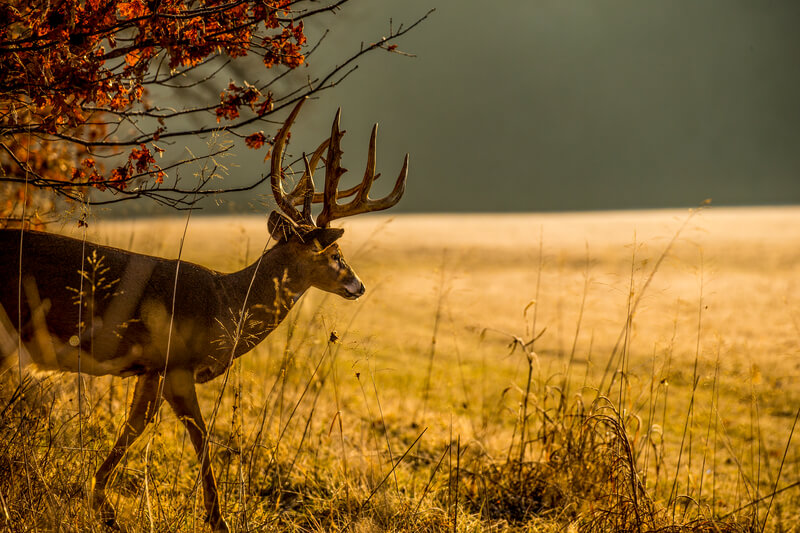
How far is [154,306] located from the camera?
11.7 ft

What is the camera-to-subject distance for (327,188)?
409 centimetres

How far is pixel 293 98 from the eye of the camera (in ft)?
13.0

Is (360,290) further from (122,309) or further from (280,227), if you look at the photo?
(122,309)

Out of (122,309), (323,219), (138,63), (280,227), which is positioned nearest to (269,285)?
(280,227)

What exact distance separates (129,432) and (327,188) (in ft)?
5.81

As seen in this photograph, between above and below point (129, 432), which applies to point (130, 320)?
above

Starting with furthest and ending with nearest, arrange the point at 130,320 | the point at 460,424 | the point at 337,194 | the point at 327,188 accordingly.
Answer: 1. the point at 460,424
2. the point at 337,194
3. the point at 327,188
4. the point at 130,320

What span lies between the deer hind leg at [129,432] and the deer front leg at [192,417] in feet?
0.29

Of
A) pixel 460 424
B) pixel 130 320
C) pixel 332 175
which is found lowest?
pixel 460 424

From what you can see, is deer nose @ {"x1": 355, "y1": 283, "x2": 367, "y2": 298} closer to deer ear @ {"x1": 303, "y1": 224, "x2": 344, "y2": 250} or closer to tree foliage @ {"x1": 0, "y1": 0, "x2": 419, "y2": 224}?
deer ear @ {"x1": 303, "y1": 224, "x2": 344, "y2": 250}

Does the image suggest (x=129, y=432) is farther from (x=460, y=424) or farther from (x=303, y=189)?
(x=460, y=424)

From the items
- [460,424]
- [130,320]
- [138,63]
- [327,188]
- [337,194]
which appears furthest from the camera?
[460,424]

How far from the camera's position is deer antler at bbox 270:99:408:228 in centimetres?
386

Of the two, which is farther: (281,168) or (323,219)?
(323,219)
